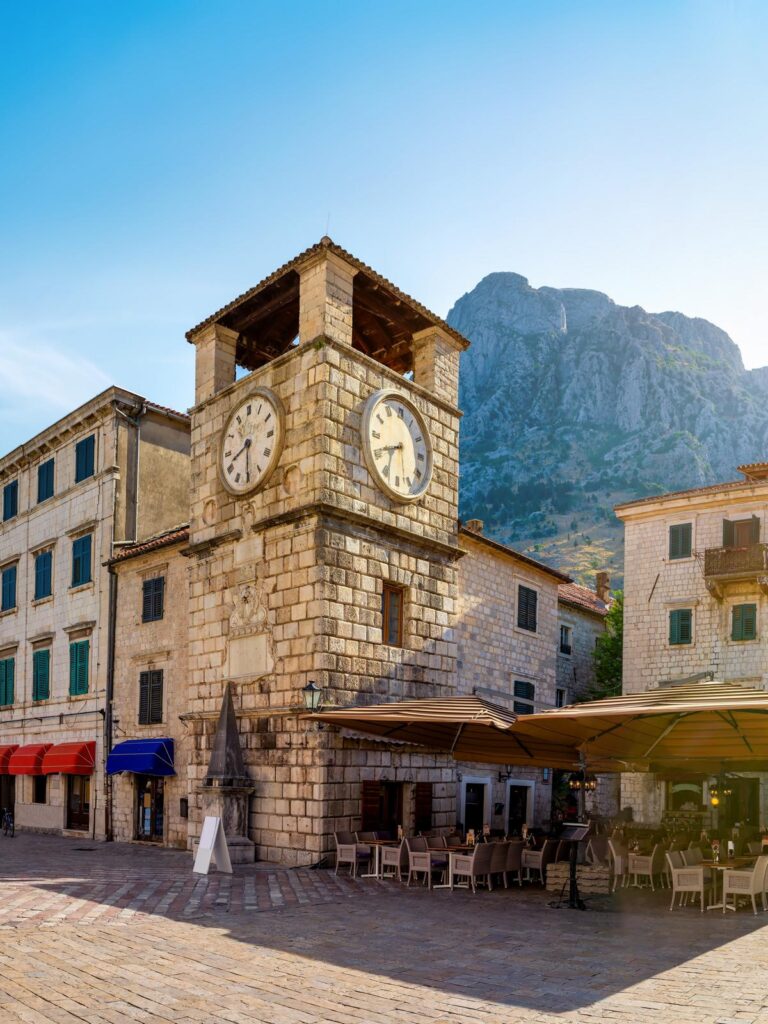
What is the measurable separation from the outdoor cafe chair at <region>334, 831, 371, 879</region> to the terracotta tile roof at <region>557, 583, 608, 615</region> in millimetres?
19191

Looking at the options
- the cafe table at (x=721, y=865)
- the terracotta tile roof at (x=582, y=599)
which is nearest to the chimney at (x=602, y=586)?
the terracotta tile roof at (x=582, y=599)

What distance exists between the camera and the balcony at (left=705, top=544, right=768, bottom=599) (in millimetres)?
29781

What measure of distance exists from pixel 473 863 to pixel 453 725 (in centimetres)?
250

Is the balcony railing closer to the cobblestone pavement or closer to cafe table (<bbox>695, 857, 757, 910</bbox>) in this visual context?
cafe table (<bbox>695, 857, 757, 910</bbox>)

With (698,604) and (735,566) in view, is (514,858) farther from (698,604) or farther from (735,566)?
(698,604)

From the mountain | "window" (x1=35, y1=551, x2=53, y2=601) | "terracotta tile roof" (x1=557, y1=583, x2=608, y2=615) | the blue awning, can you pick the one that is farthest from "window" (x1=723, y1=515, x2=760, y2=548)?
the mountain

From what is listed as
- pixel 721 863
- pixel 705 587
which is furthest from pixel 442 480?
pixel 705 587

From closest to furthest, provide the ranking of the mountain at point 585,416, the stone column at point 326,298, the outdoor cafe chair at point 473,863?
1. the outdoor cafe chair at point 473,863
2. the stone column at point 326,298
3. the mountain at point 585,416

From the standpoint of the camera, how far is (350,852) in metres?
17.1

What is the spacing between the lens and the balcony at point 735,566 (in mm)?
29781

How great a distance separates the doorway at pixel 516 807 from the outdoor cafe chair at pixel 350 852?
12.0m

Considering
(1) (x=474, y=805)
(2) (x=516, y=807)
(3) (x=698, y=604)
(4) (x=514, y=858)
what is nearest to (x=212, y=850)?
(4) (x=514, y=858)

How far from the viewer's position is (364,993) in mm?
8500

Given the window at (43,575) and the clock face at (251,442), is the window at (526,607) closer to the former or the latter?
the clock face at (251,442)
